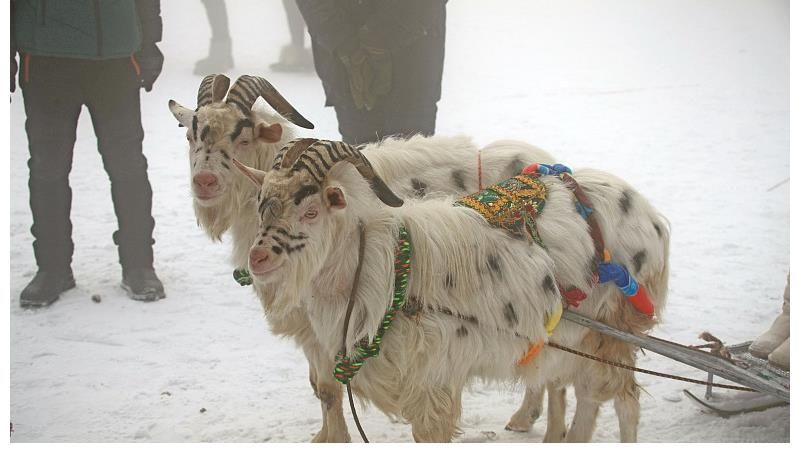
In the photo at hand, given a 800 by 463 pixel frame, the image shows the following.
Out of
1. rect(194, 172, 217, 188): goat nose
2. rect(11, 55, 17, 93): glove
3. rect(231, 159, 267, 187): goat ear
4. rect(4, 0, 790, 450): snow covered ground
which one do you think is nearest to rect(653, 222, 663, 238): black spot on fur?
rect(4, 0, 790, 450): snow covered ground

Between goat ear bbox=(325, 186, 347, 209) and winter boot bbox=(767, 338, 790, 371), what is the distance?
155cm

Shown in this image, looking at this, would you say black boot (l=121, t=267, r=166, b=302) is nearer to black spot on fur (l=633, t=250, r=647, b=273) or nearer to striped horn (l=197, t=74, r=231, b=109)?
striped horn (l=197, t=74, r=231, b=109)

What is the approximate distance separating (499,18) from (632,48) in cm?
56

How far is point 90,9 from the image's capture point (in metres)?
3.33

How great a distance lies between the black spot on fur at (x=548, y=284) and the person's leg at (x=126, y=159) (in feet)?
6.09

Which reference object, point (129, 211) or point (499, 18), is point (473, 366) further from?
point (129, 211)

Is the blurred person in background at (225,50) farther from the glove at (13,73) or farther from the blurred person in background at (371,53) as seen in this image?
the glove at (13,73)

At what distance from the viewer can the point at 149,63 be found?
11.3ft

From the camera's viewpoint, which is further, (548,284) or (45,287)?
(45,287)

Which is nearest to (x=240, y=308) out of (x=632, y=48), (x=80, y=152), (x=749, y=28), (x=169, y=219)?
(x=169, y=219)

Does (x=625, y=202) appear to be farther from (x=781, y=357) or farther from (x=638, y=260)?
(x=781, y=357)

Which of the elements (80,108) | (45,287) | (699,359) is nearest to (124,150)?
(80,108)

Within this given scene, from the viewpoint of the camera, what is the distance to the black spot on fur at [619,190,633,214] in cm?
271

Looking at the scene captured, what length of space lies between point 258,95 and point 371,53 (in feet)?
2.07
